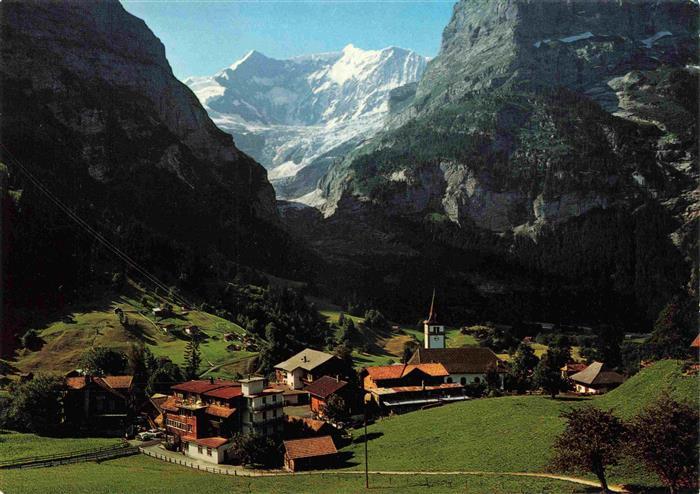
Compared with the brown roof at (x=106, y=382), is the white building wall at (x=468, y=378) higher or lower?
lower

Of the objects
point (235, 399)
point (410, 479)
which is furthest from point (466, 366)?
point (410, 479)

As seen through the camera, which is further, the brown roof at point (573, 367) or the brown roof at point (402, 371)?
the brown roof at point (573, 367)

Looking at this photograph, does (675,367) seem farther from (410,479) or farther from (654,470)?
(410,479)

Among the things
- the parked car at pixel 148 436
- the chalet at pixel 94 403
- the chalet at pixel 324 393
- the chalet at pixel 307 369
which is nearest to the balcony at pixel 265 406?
the chalet at pixel 324 393

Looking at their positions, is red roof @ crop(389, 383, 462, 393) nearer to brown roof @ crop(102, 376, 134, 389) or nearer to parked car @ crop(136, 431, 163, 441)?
parked car @ crop(136, 431, 163, 441)

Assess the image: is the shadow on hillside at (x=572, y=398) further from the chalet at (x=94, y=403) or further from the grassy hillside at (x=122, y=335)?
the chalet at (x=94, y=403)

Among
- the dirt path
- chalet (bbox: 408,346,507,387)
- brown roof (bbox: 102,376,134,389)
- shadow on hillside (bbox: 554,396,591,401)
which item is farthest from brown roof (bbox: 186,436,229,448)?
chalet (bbox: 408,346,507,387)
